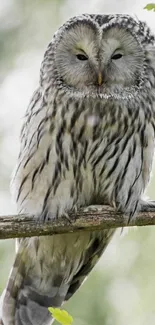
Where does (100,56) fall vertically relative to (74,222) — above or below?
above

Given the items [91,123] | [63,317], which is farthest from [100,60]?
[63,317]

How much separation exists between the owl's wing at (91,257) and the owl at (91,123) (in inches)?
14.6

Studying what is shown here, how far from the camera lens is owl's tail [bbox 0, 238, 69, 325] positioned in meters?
6.05

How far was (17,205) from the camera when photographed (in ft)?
19.6

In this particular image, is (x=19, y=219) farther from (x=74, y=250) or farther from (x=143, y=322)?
(x=143, y=322)

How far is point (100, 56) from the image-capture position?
567 centimetres

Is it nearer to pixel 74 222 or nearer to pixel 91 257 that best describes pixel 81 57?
pixel 74 222

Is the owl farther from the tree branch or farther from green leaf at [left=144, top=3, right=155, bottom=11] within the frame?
green leaf at [left=144, top=3, right=155, bottom=11]

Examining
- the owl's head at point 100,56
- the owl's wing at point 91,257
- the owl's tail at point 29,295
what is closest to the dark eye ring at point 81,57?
the owl's head at point 100,56

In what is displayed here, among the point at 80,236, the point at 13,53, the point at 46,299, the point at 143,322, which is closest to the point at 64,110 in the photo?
the point at 80,236

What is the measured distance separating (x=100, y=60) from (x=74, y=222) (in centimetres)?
86

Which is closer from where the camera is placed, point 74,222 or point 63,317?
point 63,317

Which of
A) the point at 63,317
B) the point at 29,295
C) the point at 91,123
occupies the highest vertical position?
the point at 91,123

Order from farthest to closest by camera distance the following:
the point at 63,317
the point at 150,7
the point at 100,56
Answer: the point at 100,56 < the point at 150,7 < the point at 63,317
